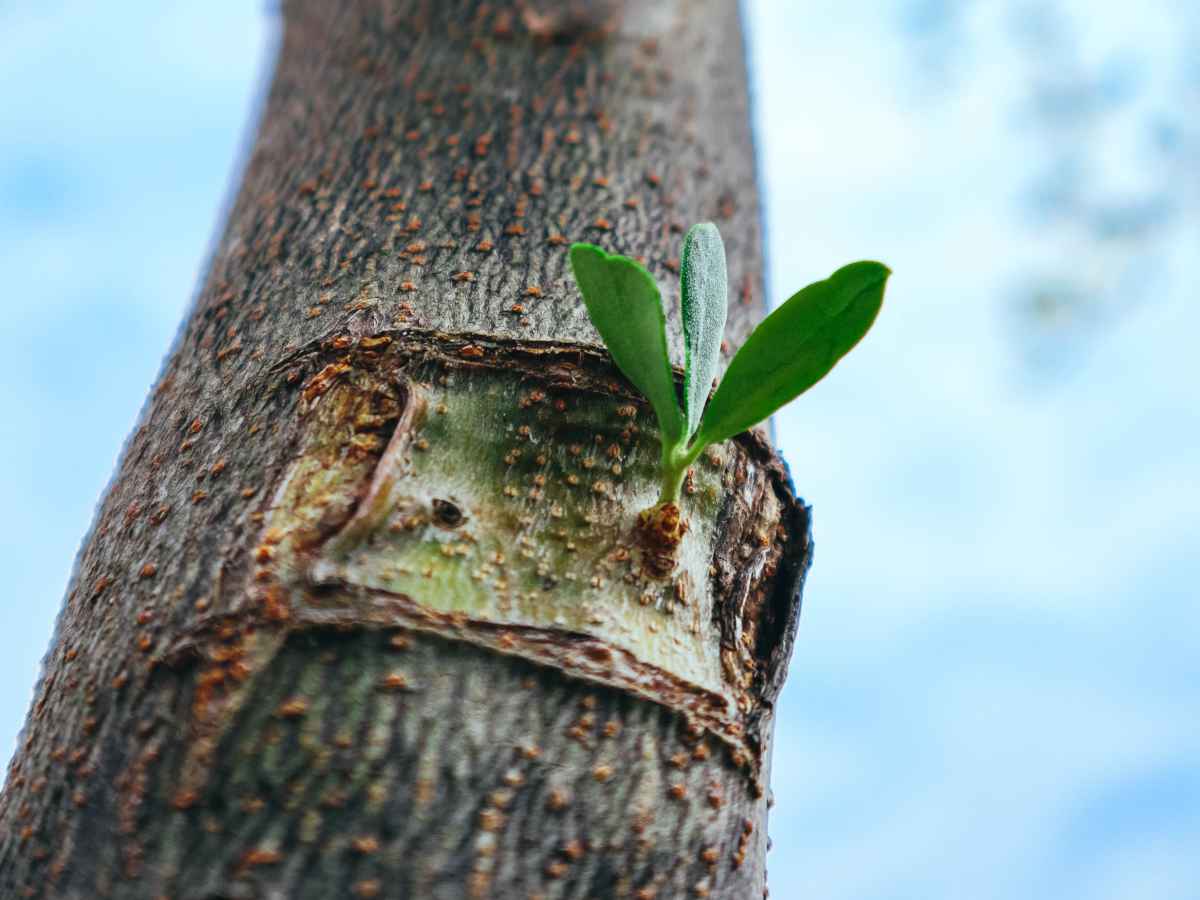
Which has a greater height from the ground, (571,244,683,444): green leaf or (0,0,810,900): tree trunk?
(571,244,683,444): green leaf

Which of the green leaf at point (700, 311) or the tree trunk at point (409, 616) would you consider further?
the green leaf at point (700, 311)

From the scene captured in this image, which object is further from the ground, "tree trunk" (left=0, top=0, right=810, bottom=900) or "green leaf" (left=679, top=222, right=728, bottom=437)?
"green leaf" (left=679, top=222, right=728, bottom=437)

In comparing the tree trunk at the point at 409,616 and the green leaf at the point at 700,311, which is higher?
the green leaf at the point at 700,311

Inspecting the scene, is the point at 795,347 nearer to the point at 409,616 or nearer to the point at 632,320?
the point at 632,320

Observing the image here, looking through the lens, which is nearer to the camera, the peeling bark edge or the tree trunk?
the tree trunk

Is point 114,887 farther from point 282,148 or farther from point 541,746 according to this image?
point 282,148

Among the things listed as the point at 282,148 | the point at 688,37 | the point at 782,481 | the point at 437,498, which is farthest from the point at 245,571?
the point at 688,37
